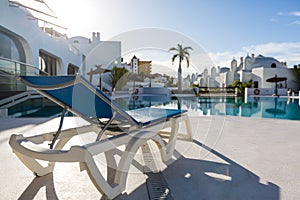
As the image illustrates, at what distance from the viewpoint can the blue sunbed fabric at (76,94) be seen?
173 cm

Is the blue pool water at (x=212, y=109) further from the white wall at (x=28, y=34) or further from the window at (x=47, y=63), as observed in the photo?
the window at (x=47, y=63)

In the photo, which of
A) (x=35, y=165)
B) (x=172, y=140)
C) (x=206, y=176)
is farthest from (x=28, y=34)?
(x=206, y=176)

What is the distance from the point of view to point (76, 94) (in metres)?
1.92

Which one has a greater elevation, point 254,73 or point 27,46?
point 27,46

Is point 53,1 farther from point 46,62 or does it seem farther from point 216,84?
point 216,84

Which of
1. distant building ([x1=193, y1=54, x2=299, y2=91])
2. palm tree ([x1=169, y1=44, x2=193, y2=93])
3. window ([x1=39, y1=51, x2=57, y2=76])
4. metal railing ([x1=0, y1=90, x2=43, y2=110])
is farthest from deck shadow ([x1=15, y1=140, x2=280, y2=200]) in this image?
distant building ([x1=193, y1=54, x2=299, y2=91])

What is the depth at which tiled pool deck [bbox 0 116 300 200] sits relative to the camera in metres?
→ 1.70

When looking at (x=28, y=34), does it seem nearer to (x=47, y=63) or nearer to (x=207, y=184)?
(x=47, y=63)

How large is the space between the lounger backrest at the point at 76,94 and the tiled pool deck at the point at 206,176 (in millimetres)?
630

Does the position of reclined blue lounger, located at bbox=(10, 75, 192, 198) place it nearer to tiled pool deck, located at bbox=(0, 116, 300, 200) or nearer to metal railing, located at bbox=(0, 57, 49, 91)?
tiled pool deck, located at bbox=(0, 116, 300, 200)

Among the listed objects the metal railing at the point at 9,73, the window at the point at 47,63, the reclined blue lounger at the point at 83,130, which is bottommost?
the reclined blue lounger at the point at 83,130

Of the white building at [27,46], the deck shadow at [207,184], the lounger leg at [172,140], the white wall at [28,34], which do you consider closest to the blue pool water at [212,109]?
the white building at [27,46]

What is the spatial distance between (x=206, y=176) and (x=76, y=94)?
4.71 ft

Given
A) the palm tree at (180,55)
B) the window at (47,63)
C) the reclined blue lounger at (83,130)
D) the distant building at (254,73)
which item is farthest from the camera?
the distant building at (254,73)
